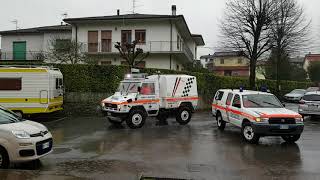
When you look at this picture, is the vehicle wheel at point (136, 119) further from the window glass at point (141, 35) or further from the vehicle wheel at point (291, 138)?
the window glass at point (141, 35)

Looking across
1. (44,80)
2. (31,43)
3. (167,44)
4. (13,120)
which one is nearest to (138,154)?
(13,120)

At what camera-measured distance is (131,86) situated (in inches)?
722

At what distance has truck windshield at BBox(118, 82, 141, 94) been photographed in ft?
59.6

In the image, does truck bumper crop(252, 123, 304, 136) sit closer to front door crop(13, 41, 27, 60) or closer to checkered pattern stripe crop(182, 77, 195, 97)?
checkered pattern stripe crop(182, 77, 195, 97)

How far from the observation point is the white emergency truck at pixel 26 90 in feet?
65.9

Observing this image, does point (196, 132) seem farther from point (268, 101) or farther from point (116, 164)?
point (116, 164)

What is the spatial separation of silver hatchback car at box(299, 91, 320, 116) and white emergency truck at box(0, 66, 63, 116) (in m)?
13.7

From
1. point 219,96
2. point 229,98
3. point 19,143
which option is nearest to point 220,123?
point 219,96

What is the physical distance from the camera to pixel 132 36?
39.4 metres

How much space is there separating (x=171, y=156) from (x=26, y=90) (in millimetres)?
11644

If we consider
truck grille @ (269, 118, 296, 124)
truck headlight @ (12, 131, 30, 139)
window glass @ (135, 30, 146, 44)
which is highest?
window glass @ (135, 30, 146, 44)

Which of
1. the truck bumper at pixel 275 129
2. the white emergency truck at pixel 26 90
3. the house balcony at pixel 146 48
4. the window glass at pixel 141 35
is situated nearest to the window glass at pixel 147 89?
the white emergency truck at pixel 26 90

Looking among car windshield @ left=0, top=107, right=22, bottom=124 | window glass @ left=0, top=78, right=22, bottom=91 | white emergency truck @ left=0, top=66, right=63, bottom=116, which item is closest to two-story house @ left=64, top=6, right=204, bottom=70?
white emergency truck @ left=0, top=66, right=63, bottom=116

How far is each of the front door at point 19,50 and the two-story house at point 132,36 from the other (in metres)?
7.49
